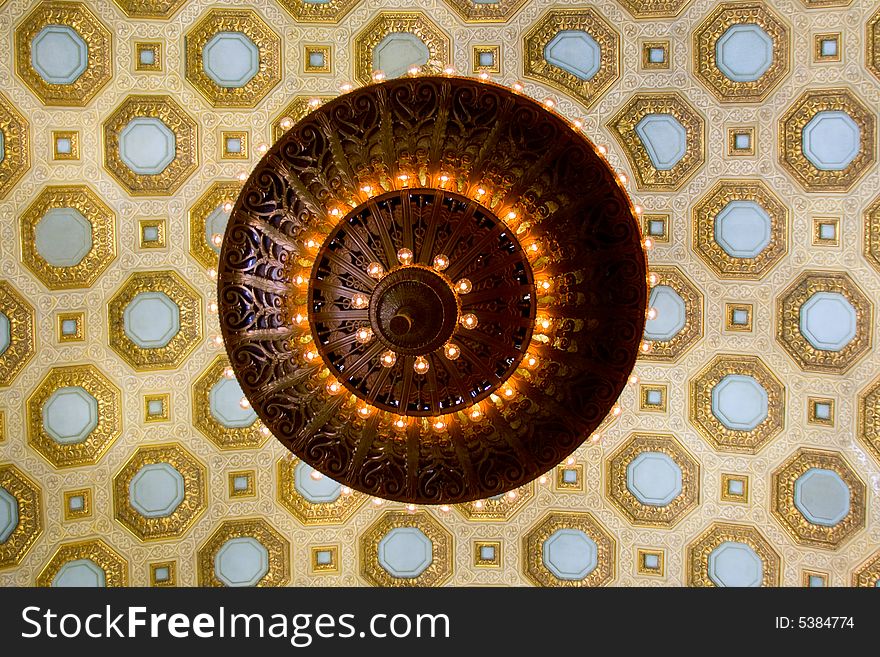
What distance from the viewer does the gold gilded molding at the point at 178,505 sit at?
380 inches

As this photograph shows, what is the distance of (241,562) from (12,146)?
5.64 m

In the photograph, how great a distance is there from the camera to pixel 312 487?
32.8 feet

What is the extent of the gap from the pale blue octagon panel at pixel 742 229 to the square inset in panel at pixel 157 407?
693 centimetres

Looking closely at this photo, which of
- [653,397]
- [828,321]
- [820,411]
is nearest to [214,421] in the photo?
[653,397]

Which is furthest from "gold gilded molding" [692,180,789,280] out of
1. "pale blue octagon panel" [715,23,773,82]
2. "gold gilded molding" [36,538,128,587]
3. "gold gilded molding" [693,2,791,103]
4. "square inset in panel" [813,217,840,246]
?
"gold gilded molding" [36,538,128,587]

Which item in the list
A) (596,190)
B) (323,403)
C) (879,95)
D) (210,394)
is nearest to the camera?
(596,190)

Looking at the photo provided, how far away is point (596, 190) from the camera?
4797 millimetres

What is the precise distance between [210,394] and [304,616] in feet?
11.8

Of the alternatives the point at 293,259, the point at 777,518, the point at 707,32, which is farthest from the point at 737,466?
the point at 293,259

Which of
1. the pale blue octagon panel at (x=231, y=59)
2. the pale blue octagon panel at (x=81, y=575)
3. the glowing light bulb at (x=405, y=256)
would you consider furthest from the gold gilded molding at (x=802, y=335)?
the pale blue octagon panel at (x=81, y=575)

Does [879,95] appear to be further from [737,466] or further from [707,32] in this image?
[737,466]

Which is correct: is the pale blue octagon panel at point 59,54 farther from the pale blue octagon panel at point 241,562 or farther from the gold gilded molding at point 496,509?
the gold gilded molding at point 496,509

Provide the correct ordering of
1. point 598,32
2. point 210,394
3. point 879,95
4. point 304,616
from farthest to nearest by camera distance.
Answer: point 210,394
point 598,32
point 879,95
point 304,616

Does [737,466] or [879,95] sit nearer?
[879,95]
